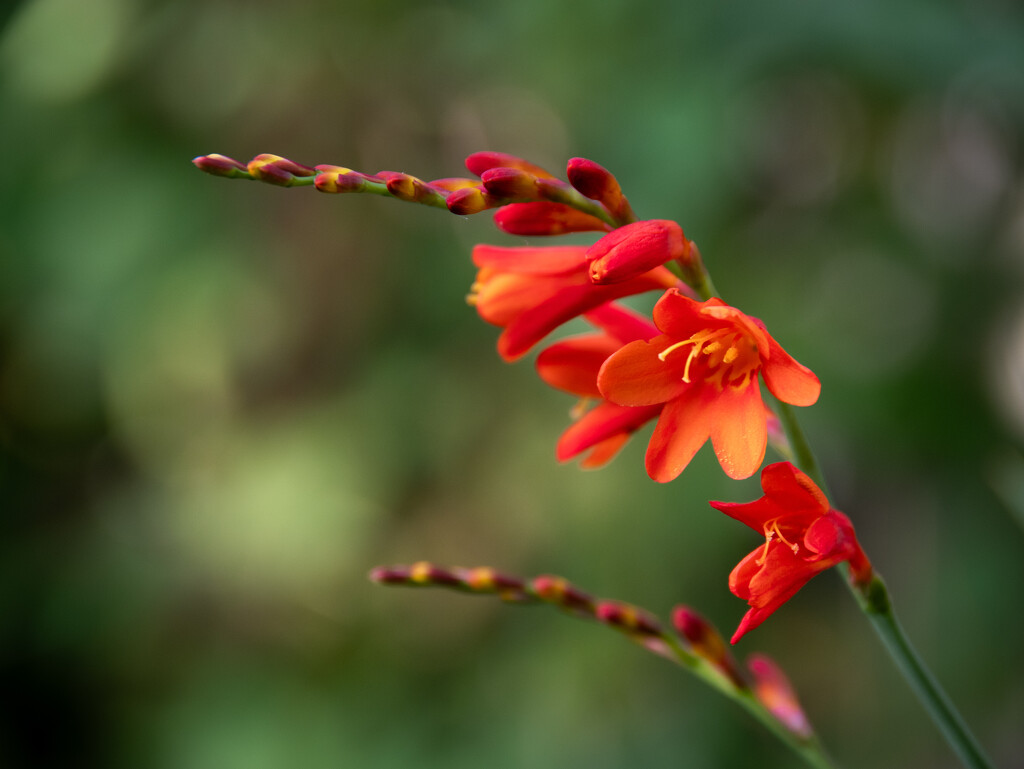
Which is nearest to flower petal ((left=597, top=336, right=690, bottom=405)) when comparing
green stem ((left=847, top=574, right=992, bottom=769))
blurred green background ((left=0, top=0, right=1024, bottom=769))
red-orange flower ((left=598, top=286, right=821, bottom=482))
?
red-orange flower ((left=598, top=286, right=821, bottom=482))

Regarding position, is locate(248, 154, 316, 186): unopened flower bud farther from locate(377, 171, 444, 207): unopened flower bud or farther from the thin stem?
the thin stem

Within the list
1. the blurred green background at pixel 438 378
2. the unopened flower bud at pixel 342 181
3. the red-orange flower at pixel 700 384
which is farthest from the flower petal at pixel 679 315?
the blurred green background at pixel 438 378

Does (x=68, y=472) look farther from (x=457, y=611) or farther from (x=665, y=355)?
(x=665, y=355)

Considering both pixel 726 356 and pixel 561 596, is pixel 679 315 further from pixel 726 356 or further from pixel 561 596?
pixel 561 596

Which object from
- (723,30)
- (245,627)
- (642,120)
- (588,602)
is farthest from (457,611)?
(588,602)

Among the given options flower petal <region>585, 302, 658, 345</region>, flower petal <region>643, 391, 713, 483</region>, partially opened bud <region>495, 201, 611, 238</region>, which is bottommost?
flower petal <region>643, 391, 713, 483</region>

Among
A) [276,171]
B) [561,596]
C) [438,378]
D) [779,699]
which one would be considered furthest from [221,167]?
[438,378]
